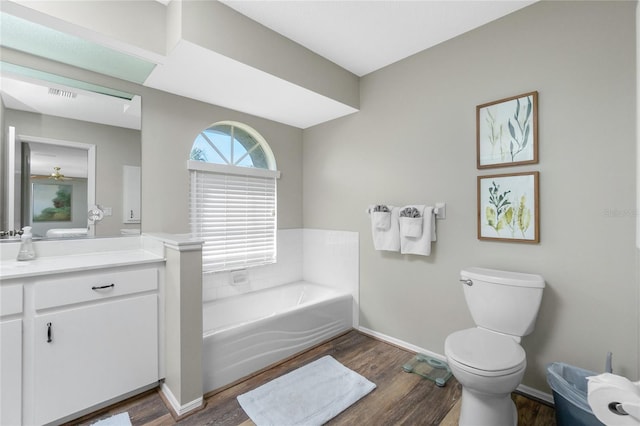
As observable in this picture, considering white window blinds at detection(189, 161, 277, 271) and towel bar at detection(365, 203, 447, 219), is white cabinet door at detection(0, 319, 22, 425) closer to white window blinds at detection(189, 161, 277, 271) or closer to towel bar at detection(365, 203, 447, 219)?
white window blinds at detection(189, 161, 277, 271)

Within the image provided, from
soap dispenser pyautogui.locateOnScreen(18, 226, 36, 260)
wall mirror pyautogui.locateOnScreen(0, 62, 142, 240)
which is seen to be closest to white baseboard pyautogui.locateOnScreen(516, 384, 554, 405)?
wall mirror pyautogui.locateOnScreen(0, 62, 142, 240)

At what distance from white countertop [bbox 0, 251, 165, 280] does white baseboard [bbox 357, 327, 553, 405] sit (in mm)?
1983

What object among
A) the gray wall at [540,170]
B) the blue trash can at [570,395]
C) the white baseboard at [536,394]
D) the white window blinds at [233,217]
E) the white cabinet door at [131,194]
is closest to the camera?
the blue trash can at [570,395]

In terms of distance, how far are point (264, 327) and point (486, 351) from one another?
1475 mm

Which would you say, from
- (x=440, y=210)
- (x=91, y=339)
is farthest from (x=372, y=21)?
(x=91, y=339)

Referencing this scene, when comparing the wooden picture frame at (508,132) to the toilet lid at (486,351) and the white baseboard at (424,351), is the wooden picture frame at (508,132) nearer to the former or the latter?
the toilet lid at (486,351)

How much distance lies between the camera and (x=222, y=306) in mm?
2711

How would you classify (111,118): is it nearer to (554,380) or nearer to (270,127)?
(270,127)

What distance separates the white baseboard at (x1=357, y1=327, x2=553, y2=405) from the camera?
1815 mm

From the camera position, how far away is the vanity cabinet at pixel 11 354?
139 centimetres

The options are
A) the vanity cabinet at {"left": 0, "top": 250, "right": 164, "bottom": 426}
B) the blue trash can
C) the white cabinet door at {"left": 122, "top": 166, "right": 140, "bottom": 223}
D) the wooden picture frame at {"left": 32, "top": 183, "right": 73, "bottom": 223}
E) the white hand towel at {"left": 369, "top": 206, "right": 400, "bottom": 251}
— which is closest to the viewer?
the blue trash can

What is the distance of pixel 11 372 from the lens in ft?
4.63

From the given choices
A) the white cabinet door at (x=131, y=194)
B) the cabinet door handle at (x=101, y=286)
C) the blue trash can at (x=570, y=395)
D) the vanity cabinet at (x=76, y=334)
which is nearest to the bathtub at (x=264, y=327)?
the vanity cabinet at (x=76, y=334)

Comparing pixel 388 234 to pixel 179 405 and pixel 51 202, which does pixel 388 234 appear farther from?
pixel 51 202
